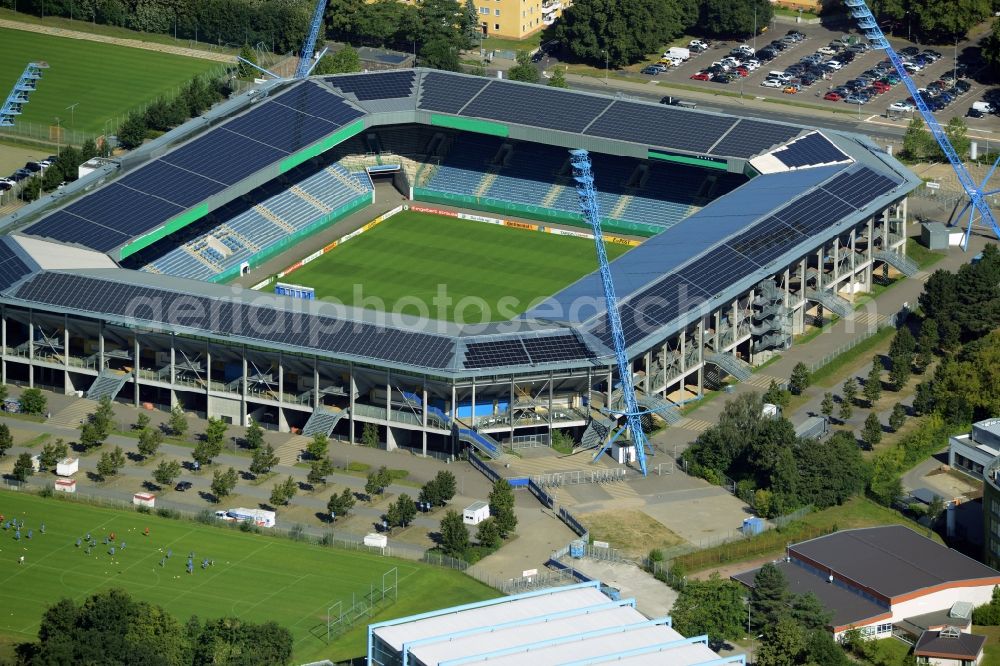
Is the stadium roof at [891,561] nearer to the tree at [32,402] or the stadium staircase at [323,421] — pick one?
the stadium staircase at [323,421]

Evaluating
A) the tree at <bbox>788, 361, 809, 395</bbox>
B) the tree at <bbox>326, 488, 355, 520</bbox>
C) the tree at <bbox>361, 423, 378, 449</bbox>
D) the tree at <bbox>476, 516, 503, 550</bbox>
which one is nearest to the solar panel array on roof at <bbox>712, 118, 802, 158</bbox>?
A: the tree at <bbox>788, 361, 809, 395</bbox>

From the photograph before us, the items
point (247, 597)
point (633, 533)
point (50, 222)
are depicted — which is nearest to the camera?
point (247, 597)

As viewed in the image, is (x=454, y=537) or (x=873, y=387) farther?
(x=873, y=387)

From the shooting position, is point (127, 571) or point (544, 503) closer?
point (127, 571)

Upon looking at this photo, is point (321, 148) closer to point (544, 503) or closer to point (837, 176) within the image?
point (837, 176)

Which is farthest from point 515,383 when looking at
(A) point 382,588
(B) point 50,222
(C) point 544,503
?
(B) point 50,222

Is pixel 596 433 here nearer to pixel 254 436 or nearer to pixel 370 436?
pixel 370 436

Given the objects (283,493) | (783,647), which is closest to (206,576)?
(283,493)
